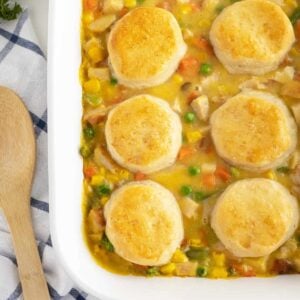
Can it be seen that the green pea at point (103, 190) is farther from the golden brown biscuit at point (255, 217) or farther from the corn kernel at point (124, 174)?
the golden brown biscuit at point (255, 217)

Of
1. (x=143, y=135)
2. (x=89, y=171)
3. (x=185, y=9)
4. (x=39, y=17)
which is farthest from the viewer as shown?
(x=39, y=17)

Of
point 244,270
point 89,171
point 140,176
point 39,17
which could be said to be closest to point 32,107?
point 39,17

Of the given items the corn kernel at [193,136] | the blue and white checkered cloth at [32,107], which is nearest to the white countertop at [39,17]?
the blue and white checkered cloth at [32,107]

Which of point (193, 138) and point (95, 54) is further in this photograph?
point (95, 54)

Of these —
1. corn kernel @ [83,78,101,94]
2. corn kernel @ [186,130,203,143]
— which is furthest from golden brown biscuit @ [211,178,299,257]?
corn kernel @ [83,78,101,94]

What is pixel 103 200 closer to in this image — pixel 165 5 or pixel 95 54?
pixel 95 54

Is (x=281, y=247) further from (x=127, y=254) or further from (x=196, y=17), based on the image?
(x=196, y=17)
